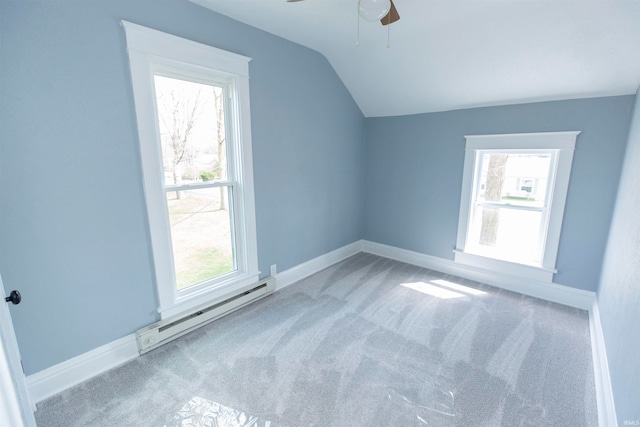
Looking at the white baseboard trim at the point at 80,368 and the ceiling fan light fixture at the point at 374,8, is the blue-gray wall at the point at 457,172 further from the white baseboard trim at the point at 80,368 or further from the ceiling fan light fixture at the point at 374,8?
the white baseboard trim at the point at 80,368

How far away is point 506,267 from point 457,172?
1.19 meters

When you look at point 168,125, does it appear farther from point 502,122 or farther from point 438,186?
point 502,122

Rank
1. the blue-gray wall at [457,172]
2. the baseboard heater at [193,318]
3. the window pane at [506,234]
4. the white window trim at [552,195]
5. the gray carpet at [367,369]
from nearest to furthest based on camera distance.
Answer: the gray carpet at [367,369]
the baseboard heater at [193,318]
the blue-gray wall at [457,172]
the white window trim at [552,195]
the window pane at [506,234]

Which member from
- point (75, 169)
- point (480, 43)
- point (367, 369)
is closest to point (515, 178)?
point (480, 43)

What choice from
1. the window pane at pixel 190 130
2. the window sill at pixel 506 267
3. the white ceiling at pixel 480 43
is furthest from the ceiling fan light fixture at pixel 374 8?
the window sill at pixel 506 267

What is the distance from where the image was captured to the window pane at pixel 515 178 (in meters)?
2.89

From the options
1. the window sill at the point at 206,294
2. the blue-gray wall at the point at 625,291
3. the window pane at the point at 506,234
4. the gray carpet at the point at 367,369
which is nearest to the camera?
the blue-gray wall at the point at 625,291

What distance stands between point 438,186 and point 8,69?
372 cm

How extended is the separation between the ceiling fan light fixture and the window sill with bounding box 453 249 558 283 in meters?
2.79

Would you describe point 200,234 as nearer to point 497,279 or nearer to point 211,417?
point 211,417

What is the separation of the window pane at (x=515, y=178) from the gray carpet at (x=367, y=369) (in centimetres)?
109

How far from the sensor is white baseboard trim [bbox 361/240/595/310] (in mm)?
2754

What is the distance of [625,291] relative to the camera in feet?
5.32

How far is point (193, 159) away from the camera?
7.49 ft
